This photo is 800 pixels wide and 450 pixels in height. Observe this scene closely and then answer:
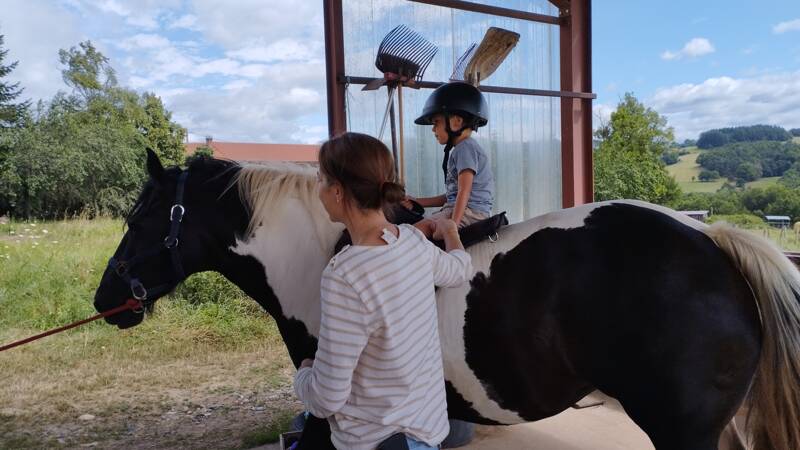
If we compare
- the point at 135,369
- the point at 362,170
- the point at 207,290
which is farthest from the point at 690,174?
the point at 362,170

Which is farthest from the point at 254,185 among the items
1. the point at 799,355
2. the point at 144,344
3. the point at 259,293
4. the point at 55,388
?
the point at 144,344

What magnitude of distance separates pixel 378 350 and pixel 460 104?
1.87 meters

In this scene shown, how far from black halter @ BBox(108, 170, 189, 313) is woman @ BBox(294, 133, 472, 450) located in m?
1.21

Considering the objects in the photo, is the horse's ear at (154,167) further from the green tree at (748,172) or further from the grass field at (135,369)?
the green tree at (748,172)

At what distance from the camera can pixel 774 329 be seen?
181 cm

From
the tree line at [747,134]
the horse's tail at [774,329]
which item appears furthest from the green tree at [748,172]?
the horse's tail at [774,329]

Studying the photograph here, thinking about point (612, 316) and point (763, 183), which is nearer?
point (612, 316)

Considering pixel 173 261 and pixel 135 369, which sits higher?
pixel 173 261

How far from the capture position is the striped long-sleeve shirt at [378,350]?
113 cm

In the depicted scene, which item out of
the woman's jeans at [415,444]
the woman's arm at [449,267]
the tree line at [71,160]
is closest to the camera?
the woman's jeans at [415,444]

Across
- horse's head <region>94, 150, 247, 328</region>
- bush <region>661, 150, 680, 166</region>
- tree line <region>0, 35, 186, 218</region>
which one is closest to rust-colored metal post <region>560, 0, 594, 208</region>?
horse's head <region>94, 150, 247, 328</region>

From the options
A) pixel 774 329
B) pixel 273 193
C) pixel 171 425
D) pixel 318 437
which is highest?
pixel 273 193

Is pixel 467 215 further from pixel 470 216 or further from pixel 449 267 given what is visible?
pixel 449 267

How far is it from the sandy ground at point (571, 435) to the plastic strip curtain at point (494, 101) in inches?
81.6
